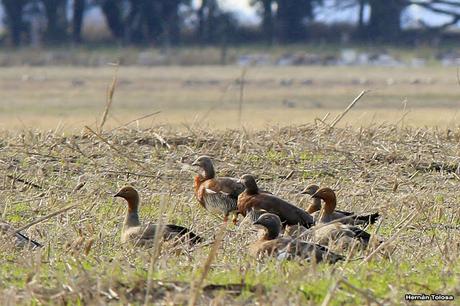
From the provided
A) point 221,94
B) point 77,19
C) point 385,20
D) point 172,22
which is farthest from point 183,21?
point 221,94

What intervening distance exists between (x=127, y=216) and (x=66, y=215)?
1.66 feet

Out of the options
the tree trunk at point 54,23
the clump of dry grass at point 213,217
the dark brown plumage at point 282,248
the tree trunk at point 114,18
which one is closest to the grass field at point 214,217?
the clump of dry grass at point 213,217

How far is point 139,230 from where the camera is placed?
29.9 feet

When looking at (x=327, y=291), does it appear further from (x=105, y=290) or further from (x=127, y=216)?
(x=127, y=216)

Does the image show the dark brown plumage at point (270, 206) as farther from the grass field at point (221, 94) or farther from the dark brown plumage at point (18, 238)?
the grass field at point (221, 94)

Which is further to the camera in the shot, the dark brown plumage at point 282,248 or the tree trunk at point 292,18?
the tree trunk at point 292,18

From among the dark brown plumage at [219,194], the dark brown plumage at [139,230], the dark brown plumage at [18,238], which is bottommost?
the dark brown plumage at [219,194]

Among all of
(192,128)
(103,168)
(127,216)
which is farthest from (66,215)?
(192,128)

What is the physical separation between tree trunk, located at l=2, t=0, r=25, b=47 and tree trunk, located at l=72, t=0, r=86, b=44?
2508 millimetres

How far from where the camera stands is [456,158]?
12.4m

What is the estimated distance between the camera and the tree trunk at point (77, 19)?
6141 centimetres

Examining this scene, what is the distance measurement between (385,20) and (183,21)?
996 centimetres

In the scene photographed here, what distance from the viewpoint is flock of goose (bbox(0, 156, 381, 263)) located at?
799 centimetres

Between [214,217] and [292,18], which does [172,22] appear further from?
[214,217]
